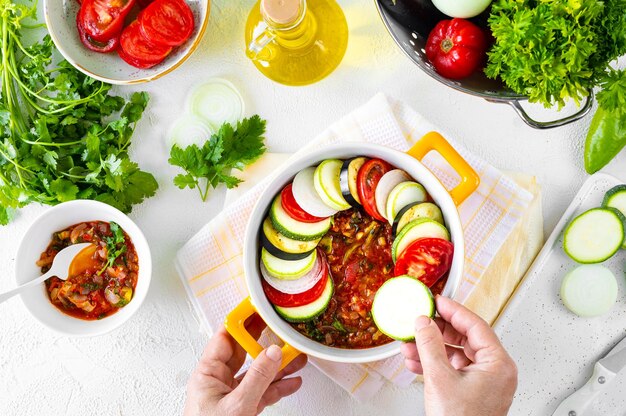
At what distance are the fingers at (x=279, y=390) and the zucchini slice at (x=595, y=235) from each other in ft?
3.25

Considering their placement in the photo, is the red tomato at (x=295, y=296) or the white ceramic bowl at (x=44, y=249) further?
the white ceramic bowl at (x=44, y=249)

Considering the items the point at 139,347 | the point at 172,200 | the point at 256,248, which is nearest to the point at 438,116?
the point at 256,248

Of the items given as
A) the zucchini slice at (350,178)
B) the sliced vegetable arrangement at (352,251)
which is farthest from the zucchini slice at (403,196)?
the zucchini slice at (350,178)

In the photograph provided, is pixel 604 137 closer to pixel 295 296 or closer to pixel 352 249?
pixel 352 249

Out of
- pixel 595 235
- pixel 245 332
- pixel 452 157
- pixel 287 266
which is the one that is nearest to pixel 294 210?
pixel 287 266

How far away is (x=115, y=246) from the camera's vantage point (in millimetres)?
2080

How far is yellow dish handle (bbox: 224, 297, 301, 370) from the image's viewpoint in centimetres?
176

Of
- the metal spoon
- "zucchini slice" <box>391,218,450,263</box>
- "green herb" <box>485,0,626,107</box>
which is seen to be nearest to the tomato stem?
"green herb" <box>485,0,626,107</box>

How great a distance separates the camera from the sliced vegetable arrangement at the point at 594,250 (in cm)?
207

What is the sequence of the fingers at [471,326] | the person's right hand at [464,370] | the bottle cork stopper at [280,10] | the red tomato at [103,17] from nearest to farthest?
1. the person's right hand at [464,370]
2. the fingers at [471,326]
3. the bottle cork stopper at [280,10]
4. the red tomato at [103,17]

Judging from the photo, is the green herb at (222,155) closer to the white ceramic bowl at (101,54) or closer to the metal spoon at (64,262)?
the white ceramic bowl at (101,54)

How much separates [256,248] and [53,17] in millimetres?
1022

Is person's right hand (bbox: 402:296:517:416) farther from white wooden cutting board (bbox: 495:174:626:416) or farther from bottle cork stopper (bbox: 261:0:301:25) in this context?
bottle cork stopper (bbox: 261:0:301:25)

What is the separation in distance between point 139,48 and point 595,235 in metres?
1.60
